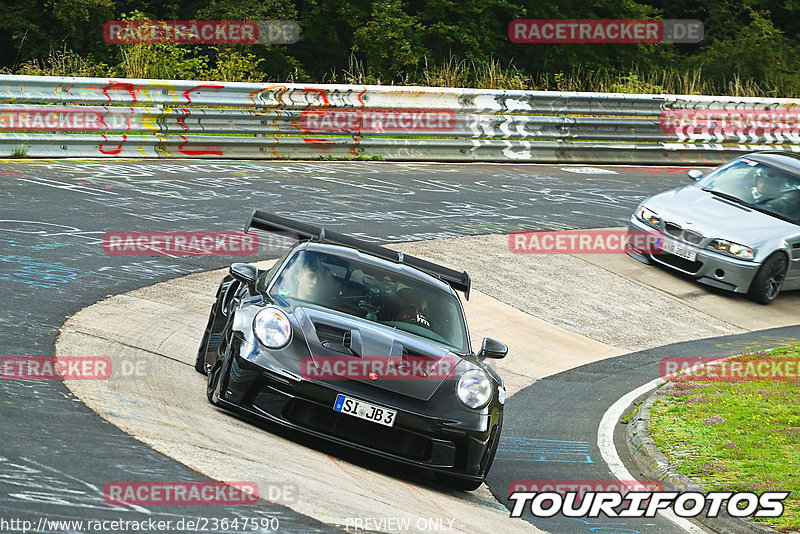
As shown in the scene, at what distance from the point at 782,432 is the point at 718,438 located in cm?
63

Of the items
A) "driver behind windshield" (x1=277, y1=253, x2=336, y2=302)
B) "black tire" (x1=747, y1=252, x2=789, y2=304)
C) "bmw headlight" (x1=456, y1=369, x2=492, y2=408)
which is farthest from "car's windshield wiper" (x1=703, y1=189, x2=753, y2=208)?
"bmw headlight" (x1=456, y1=369, x2=492, y2=408)

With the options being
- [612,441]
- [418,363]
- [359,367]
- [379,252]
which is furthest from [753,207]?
[359,367]

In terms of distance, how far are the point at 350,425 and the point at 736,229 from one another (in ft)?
31.5

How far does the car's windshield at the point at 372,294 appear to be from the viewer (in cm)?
796

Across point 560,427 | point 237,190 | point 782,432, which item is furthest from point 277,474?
point 237,190

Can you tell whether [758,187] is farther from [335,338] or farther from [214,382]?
[214,382]

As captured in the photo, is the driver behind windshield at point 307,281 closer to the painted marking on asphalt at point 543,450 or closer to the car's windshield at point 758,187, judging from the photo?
the painted marking on asphalt at point 543,450

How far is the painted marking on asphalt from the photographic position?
28.8ft

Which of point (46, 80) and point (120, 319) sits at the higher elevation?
point (46, 80)

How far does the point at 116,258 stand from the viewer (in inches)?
479

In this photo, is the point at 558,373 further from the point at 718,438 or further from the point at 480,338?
the point at 718,438

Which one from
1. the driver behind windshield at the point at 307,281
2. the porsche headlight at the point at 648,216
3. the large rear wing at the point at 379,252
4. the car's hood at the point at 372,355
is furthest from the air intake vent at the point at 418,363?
the porsche headlight at the point at 648,216

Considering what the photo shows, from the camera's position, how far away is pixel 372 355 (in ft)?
23.8

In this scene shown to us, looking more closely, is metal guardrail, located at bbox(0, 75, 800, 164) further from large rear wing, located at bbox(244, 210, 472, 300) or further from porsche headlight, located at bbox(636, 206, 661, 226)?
large rear wing, located at bbox(244, 210, 472, 300)
